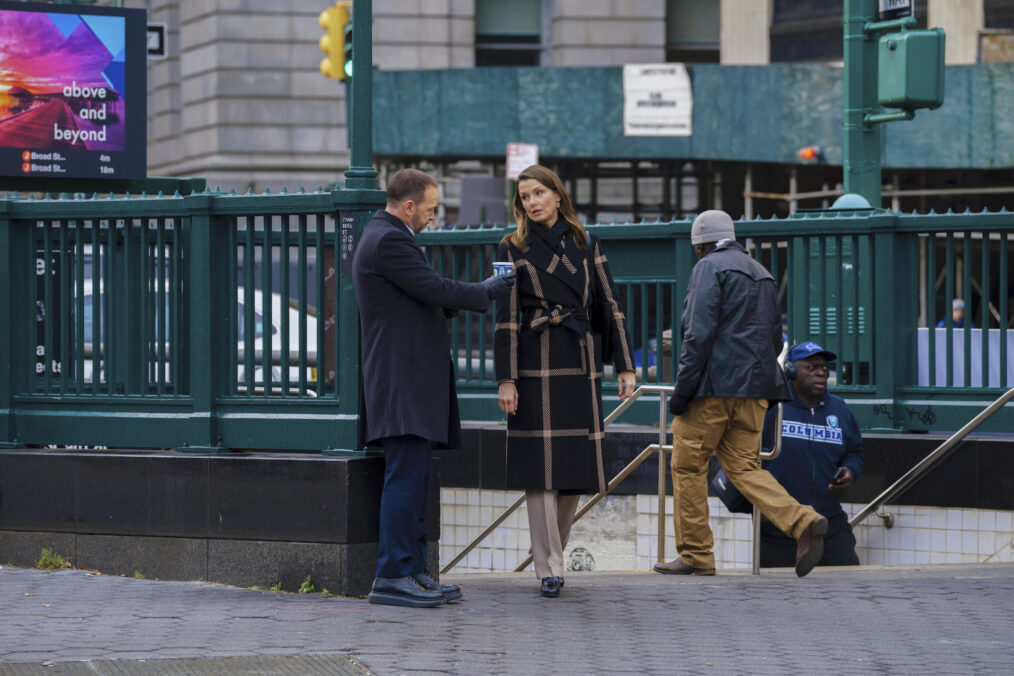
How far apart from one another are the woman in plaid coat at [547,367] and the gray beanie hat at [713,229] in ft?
3.69

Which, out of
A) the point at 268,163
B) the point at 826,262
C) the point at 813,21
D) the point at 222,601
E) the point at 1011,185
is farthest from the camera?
the point at 268,163

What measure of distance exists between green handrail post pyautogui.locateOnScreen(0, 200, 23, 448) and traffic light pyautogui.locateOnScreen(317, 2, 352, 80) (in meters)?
8.77

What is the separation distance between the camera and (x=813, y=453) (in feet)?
30.4

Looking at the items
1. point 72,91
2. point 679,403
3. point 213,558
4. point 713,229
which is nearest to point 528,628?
point 213,558

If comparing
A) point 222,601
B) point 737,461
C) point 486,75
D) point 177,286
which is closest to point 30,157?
point 177,286

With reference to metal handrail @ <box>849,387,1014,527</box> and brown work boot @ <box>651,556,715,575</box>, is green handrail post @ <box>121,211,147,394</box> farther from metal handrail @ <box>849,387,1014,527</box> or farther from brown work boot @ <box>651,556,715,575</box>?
metal handrail @ <box>849,387,1014,527</box>

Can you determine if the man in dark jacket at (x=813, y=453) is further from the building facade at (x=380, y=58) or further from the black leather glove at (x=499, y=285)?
the building facade at (x=380, y=58)

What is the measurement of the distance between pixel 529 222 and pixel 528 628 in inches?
71.4

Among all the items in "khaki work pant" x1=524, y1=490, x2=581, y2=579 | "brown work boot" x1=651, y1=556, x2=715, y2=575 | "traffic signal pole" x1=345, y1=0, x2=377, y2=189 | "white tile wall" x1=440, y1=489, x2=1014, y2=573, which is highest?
"traffic signal pole" x1=345, y1=0, x2=377, y2=189

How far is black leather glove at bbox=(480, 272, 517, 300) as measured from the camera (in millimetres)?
6938

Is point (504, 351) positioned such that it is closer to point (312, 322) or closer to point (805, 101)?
point (312, 322)

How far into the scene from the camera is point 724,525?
10.6 m

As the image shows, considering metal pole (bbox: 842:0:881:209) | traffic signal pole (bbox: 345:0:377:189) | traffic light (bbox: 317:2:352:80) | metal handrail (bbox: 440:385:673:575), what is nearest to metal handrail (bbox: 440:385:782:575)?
metal handrail (bbox: 440:385:673:575)

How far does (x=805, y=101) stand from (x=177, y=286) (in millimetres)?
17575
